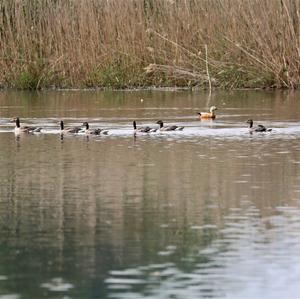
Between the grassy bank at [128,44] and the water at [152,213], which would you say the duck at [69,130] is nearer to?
the water at [152,213]

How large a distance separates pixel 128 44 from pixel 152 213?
59.2 feet

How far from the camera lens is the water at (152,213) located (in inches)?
320

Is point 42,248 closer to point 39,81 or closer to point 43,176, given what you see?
point 43,176

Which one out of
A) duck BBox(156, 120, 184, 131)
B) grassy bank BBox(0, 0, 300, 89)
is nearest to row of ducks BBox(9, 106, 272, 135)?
duck BBox(156, 120, 184, 131)

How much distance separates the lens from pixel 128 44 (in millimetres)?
28453

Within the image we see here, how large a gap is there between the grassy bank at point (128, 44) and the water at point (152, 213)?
7.85 m

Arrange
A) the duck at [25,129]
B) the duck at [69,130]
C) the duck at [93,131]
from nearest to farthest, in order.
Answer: the duck at [93,131]
the duck at [69,130]
the duck at [25,129]

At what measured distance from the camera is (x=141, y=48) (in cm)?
2841

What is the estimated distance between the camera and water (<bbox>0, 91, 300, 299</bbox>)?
812 cm

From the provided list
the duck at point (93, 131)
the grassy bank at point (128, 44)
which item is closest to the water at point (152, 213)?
the duck at point (93, 131)

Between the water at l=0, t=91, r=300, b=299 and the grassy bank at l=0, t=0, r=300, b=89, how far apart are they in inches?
309

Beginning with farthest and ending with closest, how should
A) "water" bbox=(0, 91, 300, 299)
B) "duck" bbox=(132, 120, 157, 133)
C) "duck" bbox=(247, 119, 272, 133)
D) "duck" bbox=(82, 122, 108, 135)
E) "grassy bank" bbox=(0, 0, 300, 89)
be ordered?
"grassy bank" bbox=(0, 0, 300, 89) < "duck" bbox=(132, 120, 157, 133) < "duck" bbox=(82, 122, 108, 135) < "duck" bbox=(247, 119, 272, 133) < "water" bbox=(0, 91, 300, 299)

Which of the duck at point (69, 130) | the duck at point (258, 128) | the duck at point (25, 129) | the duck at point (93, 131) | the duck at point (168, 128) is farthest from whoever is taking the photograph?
the duck at point (25, 129)

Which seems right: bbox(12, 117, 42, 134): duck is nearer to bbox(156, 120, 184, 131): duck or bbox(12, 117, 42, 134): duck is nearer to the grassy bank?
bbox(156, 120, 184, 131): duck
